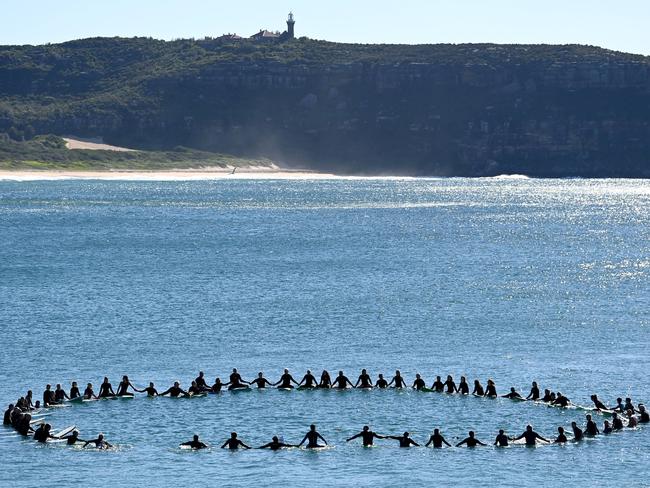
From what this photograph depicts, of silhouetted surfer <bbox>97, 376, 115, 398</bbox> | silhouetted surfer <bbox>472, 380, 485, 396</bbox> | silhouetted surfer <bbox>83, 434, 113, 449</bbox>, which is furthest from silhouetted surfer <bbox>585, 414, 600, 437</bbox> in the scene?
silhouetted surfer <bbox>97, 376, 115, 398</bbox>

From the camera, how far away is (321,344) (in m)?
91.6

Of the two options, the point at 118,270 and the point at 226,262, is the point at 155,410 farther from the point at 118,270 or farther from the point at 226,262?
the point at 226,262

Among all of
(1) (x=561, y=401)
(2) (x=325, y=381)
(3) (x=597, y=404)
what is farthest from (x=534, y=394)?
(2) (x=325, y=381)

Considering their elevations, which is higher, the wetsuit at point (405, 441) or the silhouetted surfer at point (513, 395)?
the silhouetted surfer at point (513, 395)

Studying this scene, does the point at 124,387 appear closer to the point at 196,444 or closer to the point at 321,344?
the point at 196,444

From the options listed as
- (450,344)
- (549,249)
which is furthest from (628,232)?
(450,344)

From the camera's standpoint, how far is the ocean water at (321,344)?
60.7 m

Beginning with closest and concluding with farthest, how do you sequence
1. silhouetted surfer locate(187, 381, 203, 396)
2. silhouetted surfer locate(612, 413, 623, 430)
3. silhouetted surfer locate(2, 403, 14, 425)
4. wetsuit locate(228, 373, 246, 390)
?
silhouetted surfer locate(612, 413, 623, 430) < silhouetted surfer locate(2, 403, 14, 425) < silhouetted surfer locate(187, 381, 203, 396) < wetsuit locate(228, 373, 246, 390)

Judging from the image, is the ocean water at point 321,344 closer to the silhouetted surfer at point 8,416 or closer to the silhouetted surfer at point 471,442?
the silhouetted surfer at point 471,442

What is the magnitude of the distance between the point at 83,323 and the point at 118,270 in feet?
121

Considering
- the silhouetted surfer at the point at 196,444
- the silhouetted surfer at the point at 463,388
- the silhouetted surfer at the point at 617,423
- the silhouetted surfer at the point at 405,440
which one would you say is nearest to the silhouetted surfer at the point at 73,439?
the silhouetted surfer at the point at 196,444

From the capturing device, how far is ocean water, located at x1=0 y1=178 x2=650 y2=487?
60719mm

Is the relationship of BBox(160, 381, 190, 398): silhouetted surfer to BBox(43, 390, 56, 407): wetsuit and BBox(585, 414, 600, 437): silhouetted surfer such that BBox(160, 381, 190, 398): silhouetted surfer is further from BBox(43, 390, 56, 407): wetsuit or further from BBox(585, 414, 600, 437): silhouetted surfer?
BBox(585, 414, 600, 437): silhouetted surfer

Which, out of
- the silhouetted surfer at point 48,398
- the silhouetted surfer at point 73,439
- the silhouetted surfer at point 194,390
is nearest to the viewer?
the silhouetted surfer at point 73,439
